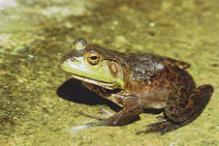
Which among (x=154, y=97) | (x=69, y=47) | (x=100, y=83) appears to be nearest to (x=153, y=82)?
(x=154, y=97)

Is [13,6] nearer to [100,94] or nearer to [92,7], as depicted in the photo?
[92,7]

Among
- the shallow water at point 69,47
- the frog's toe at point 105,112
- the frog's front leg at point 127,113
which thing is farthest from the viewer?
the frog's toe at point 105,112

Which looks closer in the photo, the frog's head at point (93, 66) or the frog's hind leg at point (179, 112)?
the frog's head at point (93, 66)

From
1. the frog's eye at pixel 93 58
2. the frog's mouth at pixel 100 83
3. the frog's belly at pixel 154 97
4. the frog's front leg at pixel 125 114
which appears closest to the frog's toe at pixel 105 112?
the frog's front leg at pixel 125 114

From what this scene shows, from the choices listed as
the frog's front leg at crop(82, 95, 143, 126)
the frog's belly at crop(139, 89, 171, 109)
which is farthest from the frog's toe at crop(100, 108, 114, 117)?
the frog's belly at crop(139, 89, 171, 109)

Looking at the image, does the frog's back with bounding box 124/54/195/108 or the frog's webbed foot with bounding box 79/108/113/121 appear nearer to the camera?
the frog's webbed foot with bounding box 79/108/113/121

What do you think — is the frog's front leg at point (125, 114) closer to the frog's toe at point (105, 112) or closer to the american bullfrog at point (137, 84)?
the american bullfrog at point (137, 84)

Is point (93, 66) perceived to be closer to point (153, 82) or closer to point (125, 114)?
point (125, 114)

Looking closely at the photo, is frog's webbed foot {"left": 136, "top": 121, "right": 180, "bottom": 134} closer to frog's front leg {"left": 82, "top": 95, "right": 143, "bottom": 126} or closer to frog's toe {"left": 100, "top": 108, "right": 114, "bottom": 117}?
frog's front leg {"left": 82, "top": 95, "right": 143, "bottom": 126}
